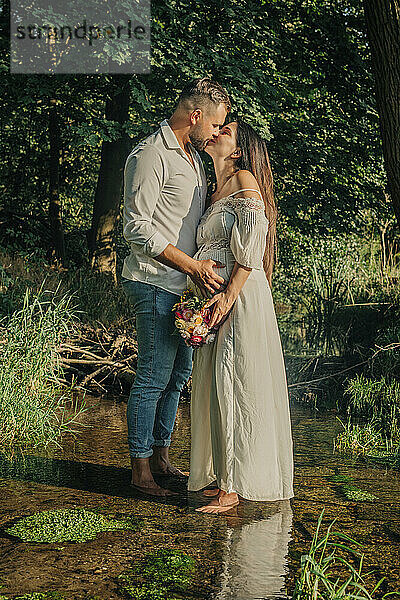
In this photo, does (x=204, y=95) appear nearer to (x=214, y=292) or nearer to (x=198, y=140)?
(x=198, y=140)

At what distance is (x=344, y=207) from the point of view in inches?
513

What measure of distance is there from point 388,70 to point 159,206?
263cm

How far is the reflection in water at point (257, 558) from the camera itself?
299 cm

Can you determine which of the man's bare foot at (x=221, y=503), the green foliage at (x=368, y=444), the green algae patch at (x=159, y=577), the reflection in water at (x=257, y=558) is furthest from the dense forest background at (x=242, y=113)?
the green algae patch at (x=159, y=577)

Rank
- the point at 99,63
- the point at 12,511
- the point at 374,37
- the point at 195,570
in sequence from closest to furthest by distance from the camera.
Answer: the point at 195,570
the point at 12,511
the point at 374,37
the point at 99,63

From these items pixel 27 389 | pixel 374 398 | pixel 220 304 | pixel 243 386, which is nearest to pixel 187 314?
pixel 220 304

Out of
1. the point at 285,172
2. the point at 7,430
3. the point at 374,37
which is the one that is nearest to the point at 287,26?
the point at 285,172

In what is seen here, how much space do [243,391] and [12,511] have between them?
1.40 m

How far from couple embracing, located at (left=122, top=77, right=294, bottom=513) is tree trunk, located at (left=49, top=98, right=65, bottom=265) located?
8.27 meters

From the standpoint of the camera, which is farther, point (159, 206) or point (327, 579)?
point (159, 206)

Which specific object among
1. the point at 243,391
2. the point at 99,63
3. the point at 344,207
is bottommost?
the point at 243,391

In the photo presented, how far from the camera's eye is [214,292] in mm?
4289

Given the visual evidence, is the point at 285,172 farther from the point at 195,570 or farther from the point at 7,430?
the point at 195,570

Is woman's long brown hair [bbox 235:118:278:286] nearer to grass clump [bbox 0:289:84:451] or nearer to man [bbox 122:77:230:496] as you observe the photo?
man [bbox 122:77:230:496]
